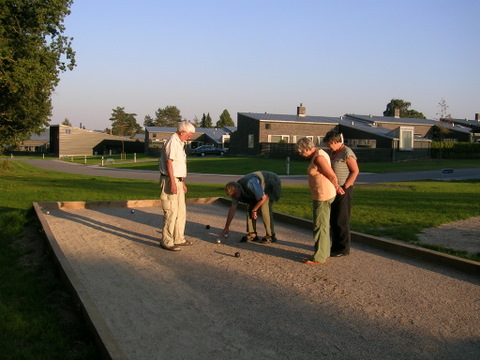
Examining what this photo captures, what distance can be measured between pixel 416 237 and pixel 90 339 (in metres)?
5.68

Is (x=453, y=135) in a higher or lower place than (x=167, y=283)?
higher

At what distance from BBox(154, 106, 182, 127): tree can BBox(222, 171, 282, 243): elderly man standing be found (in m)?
125

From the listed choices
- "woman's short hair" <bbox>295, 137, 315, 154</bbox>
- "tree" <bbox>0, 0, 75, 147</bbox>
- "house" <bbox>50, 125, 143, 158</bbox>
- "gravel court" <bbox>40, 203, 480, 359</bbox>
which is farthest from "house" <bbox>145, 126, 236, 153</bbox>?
"woman's short hair" <bbox>295, 137, 315, 154</bbox>

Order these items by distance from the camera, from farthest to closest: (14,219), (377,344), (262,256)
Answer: (14,219) → (262,256) → (377,344)

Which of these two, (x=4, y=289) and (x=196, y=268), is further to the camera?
(x=196, y=268)

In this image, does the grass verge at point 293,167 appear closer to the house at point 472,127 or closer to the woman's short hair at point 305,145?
the house at point 472,127

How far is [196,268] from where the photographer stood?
6.21 metres

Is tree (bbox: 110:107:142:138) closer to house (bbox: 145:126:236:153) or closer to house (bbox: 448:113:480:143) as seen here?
house (bbox: 145:126:236:153)

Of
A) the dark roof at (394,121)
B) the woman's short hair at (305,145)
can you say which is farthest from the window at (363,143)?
the woman's short hair at (305,145)

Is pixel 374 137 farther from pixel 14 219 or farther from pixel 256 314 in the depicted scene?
pixel 256 314

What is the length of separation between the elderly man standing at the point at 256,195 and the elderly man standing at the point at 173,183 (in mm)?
757

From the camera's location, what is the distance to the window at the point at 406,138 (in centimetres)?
4040

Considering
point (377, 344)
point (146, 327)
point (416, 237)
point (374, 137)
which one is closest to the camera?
point (377, 344)

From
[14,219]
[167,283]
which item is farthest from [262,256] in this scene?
[14,219]
